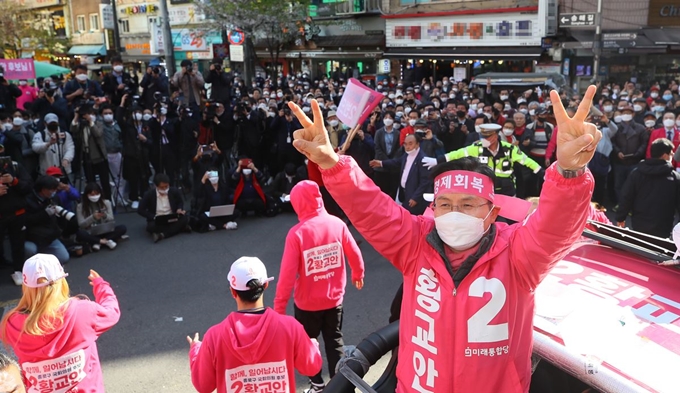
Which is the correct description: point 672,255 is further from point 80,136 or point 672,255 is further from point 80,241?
point 80,136

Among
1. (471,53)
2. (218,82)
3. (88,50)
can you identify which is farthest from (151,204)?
(88,50)

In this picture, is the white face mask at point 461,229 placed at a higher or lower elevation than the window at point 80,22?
lower

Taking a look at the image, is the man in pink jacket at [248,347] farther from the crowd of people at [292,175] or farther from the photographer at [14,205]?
the photographer at [14,205]

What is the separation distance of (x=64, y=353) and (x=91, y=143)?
315 inches

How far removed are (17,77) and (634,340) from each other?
18576mm

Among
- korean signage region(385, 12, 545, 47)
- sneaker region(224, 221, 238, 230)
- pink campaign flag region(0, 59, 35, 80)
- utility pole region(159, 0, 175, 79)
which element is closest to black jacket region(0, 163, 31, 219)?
sneaker region(224, 221, 238, 230)

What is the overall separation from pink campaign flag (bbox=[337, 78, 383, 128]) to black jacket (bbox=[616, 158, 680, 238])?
3229 millimetres

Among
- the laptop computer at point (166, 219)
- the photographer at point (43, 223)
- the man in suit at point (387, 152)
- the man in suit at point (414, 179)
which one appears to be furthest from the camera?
the man in suit at point (387, 152)

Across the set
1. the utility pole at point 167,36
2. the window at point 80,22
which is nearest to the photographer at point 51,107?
the utility pole at point 167,36

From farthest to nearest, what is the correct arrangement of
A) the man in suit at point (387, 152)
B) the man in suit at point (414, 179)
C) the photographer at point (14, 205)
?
the man in suit at point (387, 152), the man in suit at point (414, 179), the photographer at point (14, 205)

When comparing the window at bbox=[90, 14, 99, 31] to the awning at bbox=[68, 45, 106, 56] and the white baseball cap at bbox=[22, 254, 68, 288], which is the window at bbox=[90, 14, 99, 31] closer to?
the awning at bbox=[68, 45, 106, 56]

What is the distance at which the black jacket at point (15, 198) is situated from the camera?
7.50 m

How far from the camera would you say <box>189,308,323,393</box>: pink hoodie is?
3184 mm

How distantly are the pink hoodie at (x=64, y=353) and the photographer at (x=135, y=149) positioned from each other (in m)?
7.94
